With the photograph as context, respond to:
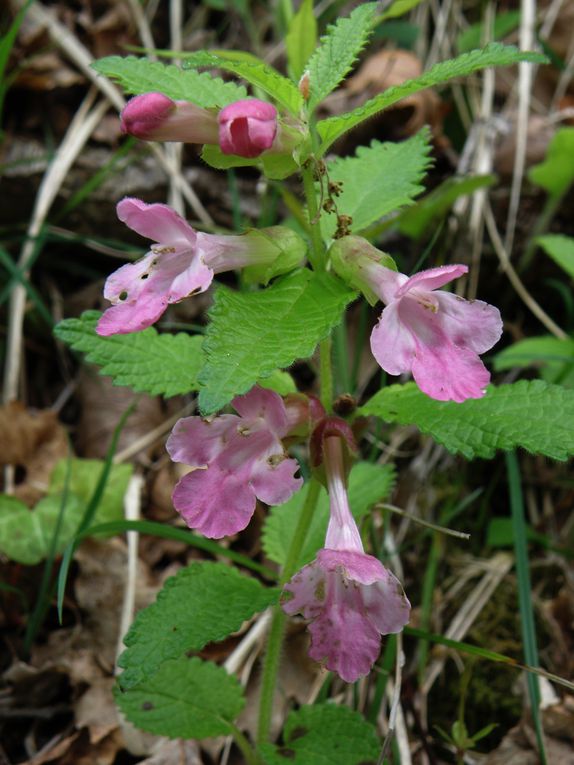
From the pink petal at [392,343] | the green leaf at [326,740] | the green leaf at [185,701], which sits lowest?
the green leaf at [185,701]

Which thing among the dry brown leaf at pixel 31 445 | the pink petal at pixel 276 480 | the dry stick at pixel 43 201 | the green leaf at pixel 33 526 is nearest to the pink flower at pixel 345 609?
the pink petal at pixel 276 480

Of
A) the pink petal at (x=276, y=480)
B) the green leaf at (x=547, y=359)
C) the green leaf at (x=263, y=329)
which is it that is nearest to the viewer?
the green leaf at (x=263, y=329)

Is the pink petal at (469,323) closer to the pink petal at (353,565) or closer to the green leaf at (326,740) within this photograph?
the pink petal at (353,565)

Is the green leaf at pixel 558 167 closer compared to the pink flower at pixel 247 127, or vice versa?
the pink flower at pixel 247 127

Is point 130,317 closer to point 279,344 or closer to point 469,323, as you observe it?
point 279,344

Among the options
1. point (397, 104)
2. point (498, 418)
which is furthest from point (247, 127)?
point (397, 104)

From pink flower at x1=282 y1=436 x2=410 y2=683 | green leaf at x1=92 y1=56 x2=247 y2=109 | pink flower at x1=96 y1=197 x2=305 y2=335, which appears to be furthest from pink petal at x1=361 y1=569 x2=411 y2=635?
green leaf at x1=92 y1=56 x2=247 y2=109

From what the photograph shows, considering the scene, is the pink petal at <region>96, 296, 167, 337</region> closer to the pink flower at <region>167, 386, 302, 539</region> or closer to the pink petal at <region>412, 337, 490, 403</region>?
the pink flower at <region>167, 386, 302, 539</region>
